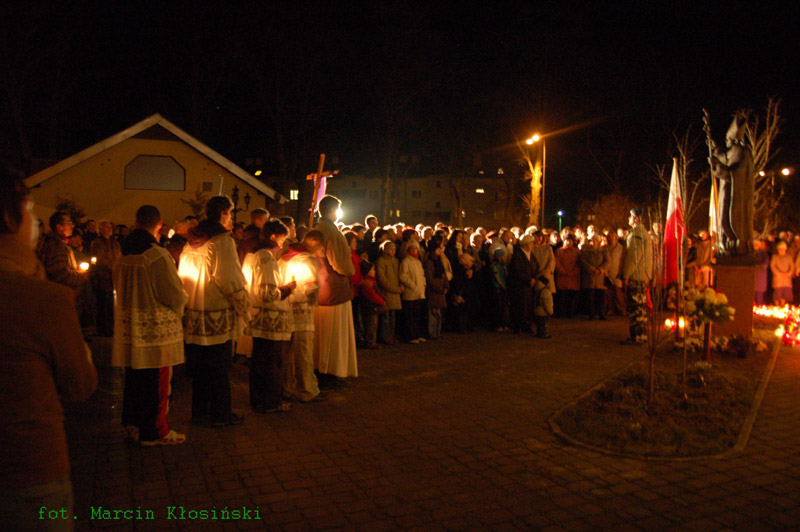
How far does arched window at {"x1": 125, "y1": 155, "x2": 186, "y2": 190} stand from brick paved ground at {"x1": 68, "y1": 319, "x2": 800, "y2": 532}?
25.2 meters

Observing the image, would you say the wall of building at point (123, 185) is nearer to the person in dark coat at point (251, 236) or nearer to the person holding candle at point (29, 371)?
the person in dark coat at point (251, 236)

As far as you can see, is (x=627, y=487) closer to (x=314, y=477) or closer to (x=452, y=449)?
(x=452, y=449)

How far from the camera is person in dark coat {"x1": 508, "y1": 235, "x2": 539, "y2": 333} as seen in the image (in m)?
12.9

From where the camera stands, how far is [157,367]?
5.77m

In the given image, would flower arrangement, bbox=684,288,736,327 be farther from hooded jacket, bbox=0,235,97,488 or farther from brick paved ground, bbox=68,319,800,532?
hooded jacket, bbox=0,235,97,488

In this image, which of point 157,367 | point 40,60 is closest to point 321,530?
point 157,367

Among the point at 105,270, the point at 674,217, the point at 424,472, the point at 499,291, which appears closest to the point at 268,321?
the point at 424,472

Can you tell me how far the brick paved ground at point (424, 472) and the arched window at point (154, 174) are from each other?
2520 centimetres

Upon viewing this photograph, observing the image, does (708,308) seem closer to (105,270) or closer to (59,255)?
(59,255)

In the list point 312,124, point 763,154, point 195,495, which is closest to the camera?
point 195,495

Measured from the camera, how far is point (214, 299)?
624 centimetres

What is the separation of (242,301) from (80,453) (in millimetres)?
1940

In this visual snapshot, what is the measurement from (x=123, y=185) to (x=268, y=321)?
1047 inches

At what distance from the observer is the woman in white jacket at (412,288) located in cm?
1177
